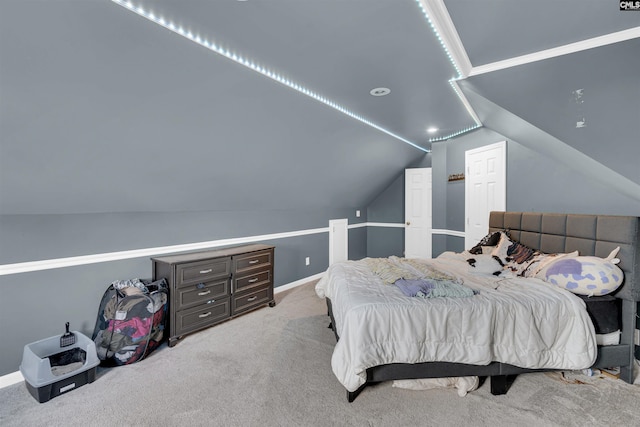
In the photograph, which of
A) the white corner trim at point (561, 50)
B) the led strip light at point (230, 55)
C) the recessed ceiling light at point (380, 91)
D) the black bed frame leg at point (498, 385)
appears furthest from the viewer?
the recessed ceiling light at point (380, 91)

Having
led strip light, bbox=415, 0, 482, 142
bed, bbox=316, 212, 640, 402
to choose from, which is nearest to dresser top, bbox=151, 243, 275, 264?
bed, bbox=316, 212, 640, 402

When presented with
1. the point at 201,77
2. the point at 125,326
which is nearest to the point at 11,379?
the point at 125,326

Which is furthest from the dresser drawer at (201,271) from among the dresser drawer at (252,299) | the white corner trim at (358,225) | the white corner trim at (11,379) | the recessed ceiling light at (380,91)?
the white corner trim at (358,225)

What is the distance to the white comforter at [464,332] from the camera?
6.61ft

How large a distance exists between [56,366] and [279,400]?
70.7 inches

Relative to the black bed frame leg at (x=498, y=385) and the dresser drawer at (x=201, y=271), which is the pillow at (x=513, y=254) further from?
the dresser drawer at (x=201, y=271)

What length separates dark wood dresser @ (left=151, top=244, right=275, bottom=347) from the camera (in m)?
2.95

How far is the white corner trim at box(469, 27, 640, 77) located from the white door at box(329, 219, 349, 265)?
11.6 ft

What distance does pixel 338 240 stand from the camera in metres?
5.82

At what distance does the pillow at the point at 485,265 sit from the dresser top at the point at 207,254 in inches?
92.8

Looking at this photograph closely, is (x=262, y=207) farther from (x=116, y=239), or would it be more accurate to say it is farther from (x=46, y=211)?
(x=46, y=211)

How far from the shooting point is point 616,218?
2.47 meters

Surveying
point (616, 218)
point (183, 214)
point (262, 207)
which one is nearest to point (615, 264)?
point (616, 218)

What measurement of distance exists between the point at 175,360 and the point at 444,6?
10.7ft
